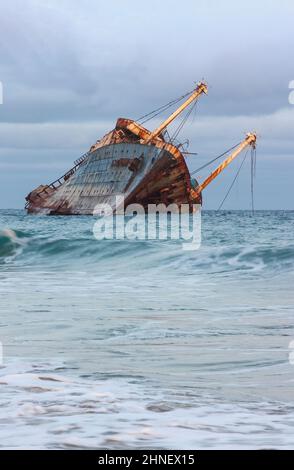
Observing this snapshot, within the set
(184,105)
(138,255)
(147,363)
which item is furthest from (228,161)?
(147,363)

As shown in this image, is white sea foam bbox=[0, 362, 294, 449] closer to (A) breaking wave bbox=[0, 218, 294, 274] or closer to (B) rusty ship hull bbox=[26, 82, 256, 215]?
(A) breaking wave bbox=[0, 218, 294, 274]

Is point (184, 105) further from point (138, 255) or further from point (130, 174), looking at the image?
point (138, 255)

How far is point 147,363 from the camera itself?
6938 mm

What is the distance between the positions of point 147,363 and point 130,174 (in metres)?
54.9

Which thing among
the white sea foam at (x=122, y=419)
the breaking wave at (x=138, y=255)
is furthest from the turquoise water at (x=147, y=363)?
the breaking wave at (x=138, y=255)

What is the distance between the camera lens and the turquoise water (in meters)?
4.64

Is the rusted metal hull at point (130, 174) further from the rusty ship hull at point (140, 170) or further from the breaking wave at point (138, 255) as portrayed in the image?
the breaking wave at point (138, 255)

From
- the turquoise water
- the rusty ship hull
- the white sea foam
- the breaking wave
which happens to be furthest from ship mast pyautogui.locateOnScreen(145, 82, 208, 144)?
the white sea foam

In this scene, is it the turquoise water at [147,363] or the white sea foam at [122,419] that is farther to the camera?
the turquoise water at [147,363]

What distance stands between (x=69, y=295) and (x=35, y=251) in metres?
12.1

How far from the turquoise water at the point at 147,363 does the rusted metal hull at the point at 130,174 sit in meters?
43.6

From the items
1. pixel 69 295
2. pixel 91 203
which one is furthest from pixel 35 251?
pixel 91 203

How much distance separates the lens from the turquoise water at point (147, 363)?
15.2 ft
